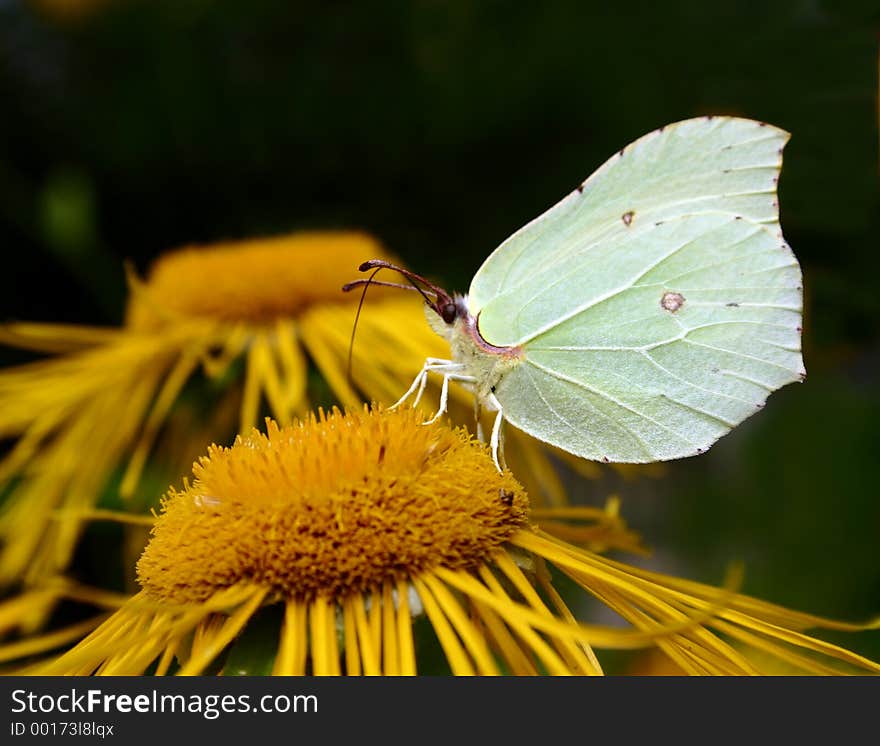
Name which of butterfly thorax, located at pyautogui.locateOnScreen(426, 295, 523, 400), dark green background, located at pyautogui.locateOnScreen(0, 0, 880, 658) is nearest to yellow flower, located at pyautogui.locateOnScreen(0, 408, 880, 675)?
butterfly thorax, located at pyautogui.locateOnScreen(426, 295, 523, 400)

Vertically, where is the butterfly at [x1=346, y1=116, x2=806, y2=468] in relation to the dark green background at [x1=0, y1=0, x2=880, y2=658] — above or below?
below

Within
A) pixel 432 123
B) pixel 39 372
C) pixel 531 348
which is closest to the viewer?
pixel 531 348

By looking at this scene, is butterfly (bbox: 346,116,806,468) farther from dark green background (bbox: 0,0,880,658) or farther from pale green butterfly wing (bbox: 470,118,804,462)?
dark green background (bbox: 0,0,880,658)

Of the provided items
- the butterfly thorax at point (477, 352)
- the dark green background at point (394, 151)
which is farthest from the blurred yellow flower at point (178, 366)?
the dark green background at point (394, 151)

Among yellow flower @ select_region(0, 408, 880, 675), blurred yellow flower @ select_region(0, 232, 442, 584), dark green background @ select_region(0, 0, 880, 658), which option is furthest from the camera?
dark green background @ select_region(0, 0, 880, 658)

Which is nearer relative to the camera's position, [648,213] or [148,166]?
[648,213]

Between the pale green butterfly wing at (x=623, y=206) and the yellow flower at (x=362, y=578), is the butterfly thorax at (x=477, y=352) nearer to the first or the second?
the pale green butterfly wing at (x=623, y=206)

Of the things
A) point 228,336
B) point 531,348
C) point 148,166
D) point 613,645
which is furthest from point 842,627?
point 148,166
